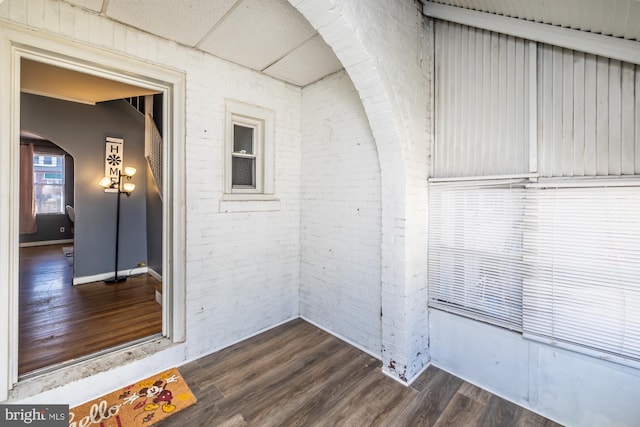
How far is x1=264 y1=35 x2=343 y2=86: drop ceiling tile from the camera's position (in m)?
2.84

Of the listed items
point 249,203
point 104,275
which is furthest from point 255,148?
point 104,275

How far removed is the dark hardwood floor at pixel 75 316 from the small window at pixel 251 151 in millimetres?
1968

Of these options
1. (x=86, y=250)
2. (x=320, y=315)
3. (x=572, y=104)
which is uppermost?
(x=572, y=104)

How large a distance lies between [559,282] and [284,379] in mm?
2368

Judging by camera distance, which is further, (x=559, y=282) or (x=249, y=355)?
(x=249, y=355)

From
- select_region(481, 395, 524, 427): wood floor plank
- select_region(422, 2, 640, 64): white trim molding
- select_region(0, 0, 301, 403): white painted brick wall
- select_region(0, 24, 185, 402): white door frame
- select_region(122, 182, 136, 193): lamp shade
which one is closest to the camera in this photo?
select_region(422, 2, 640, 64): white trim molding

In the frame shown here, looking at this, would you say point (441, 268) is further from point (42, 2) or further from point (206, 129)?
point (42, 2)

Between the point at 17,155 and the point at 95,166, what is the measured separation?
362 cm

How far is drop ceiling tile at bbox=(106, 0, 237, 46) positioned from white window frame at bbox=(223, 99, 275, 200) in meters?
0.78

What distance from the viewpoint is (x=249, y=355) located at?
2961 mm

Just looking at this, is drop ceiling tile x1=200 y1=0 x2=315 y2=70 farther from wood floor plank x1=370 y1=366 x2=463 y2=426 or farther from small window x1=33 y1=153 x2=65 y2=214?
small window x1=33 y1=153 x2=65 y2=214

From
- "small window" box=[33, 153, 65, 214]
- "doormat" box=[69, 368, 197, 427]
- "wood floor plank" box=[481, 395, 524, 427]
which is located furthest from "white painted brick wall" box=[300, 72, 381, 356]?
"small window" box=[33, 153, 65, 214]

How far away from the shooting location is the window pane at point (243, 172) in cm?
338

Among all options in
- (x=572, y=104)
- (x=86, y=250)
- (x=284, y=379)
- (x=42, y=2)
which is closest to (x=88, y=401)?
(x=284, y=379)
